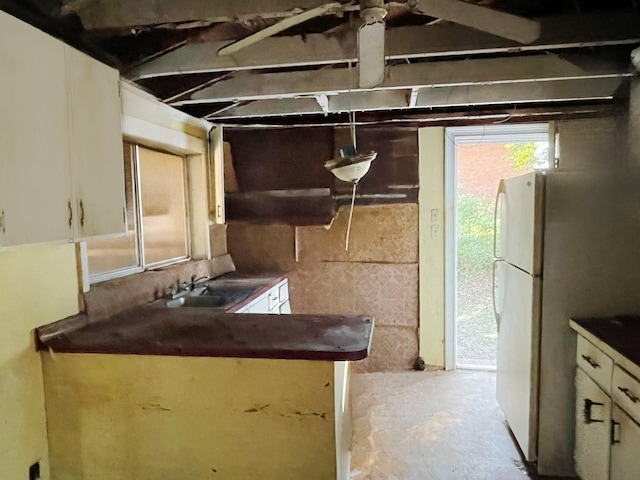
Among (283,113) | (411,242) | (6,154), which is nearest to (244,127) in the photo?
(283,113)

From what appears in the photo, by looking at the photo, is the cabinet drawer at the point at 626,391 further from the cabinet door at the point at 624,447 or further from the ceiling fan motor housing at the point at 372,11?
the ceiling fan motor housing at the point at 372,11

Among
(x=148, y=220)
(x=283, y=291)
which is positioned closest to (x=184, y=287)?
(x=148, y=220)

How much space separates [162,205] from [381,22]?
2158 mm

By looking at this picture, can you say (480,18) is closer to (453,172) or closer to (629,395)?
(629,395)

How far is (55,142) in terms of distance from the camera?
1.49 metres

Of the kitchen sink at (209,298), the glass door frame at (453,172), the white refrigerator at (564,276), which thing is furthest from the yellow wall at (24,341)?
the glass door frame at (453,172)

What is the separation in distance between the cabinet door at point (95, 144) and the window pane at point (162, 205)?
36.3 inches

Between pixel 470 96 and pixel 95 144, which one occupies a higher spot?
pixel 470 96

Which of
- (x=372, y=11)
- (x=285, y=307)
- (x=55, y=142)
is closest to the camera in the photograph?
(x=372, y=11)

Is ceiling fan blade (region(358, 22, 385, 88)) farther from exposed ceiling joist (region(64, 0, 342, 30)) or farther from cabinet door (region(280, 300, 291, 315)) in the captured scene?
cabinet door (region(280, 300, 291, 315))

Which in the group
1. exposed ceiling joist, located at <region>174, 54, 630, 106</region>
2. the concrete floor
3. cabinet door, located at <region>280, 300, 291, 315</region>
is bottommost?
the concrete floor

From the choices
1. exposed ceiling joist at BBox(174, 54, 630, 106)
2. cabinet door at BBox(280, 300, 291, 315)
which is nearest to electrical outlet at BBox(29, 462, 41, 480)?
cabinet door at BBox(280, 300, 291, 315)

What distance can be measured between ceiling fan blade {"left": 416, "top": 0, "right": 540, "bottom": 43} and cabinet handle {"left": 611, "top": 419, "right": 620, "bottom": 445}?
5.31 ft

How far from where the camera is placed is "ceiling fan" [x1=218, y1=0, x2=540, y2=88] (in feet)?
4.40
